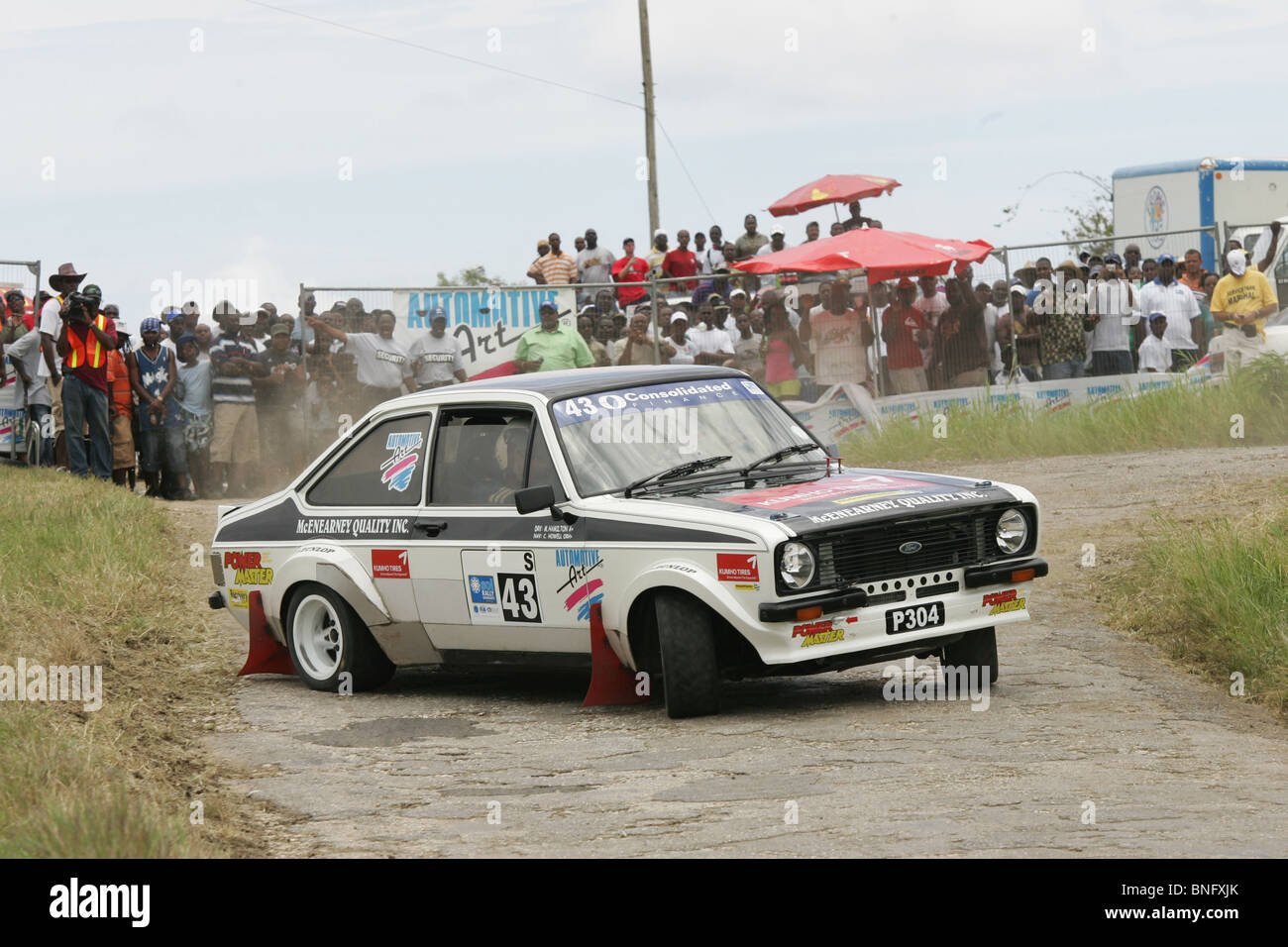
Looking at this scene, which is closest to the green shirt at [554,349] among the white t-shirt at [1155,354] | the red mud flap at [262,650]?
the white t-shirt at [1155,354]

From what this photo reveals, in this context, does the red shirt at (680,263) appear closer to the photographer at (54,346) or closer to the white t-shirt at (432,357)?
the white t-shirt at (432,357)

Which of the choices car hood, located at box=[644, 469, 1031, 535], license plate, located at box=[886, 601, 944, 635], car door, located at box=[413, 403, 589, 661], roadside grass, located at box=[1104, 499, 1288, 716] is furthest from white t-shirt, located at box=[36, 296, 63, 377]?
license plate, located at box=[886, 601, 944, 635]

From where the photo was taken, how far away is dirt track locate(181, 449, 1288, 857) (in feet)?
19.3

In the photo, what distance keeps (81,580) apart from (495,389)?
11.8 ft

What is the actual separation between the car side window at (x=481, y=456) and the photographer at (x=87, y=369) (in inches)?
369

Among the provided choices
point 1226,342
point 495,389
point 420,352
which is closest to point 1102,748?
point 495,389

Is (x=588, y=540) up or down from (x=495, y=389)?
down

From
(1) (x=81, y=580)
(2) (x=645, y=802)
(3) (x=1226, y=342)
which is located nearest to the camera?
(2) (x=645, y=802)

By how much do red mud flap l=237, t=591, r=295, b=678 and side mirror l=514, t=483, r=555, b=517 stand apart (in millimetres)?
2135

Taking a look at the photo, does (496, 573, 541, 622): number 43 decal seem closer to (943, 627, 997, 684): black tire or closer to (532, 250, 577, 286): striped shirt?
(943, 627, 997, 684): black tire

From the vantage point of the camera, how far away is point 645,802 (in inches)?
255

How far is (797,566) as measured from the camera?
7.54 m

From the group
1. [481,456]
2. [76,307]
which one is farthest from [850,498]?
[76,307]
